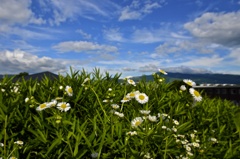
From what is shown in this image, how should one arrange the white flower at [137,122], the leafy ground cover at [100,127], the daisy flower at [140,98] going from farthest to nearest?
the daisy flower at [140,98]
the white flower at [137,122]
the leafy ground cover at [100,127]

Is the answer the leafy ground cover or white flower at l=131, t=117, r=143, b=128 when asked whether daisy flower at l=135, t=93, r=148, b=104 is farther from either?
white flower at l=131, t=117, r=143, b=128

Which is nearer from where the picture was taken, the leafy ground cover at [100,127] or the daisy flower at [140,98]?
the leafy ground cover at [100,127]

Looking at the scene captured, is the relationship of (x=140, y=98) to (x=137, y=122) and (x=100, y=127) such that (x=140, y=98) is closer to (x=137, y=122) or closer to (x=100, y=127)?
(x=137, y=122)

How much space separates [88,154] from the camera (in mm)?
3049

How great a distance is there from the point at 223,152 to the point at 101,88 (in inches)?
79.0

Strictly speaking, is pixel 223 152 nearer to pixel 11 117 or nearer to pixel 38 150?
pixel 38 150

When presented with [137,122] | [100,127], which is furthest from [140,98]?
[100,127]

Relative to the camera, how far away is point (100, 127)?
3543 mm

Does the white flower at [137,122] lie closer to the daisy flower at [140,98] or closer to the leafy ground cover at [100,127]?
the leafy ground cover at [100,127]

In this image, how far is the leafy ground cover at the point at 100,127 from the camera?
10.0 ft

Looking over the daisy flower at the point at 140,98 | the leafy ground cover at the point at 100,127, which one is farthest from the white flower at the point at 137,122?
the daisy flower at the point at 140,98

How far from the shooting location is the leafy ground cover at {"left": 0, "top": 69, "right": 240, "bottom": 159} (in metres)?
3.06

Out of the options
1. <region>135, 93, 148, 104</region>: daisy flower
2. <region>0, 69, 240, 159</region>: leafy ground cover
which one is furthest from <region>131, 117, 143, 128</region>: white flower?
<region>135, 93, 148, 104</region>: daisy flower

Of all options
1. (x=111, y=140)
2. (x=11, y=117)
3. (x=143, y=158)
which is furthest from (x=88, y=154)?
(x=11, y=117)
